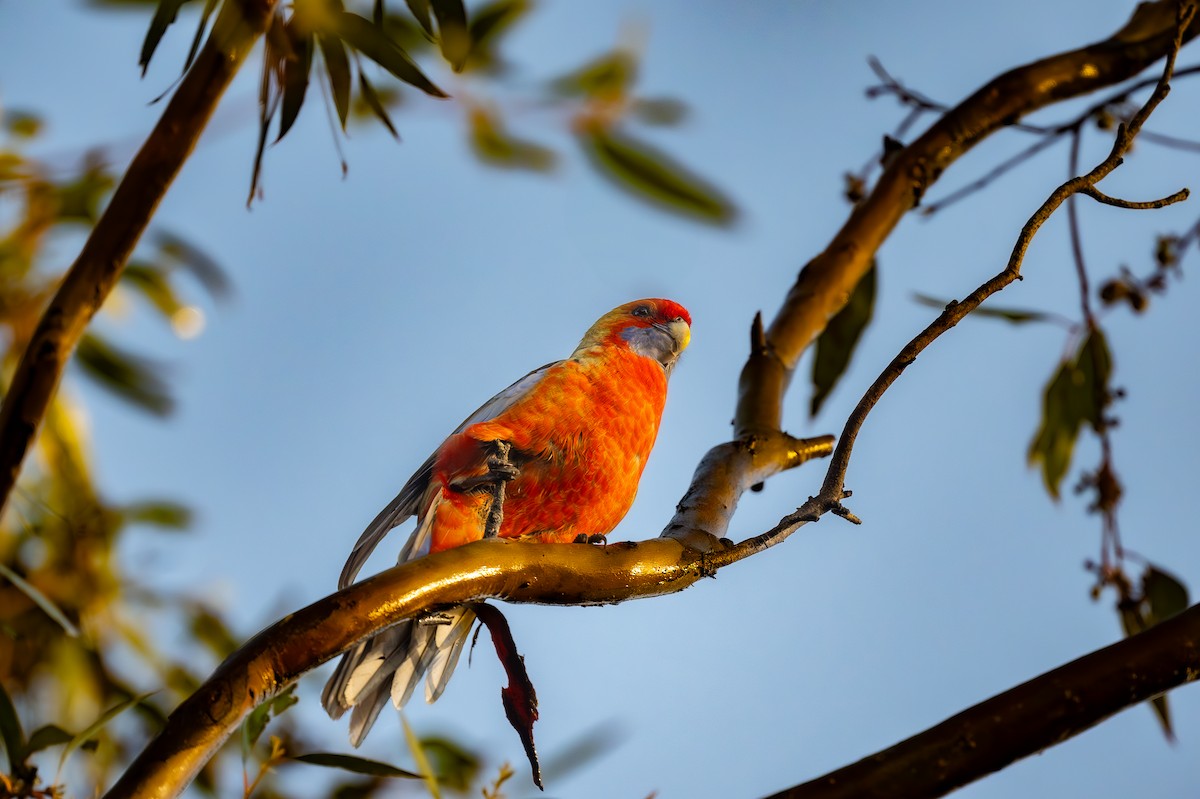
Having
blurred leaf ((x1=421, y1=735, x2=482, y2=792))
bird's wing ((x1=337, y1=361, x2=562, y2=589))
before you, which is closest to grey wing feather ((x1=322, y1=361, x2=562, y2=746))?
bird's wing ((x1=337, y1=361, x2=562, y2=589))

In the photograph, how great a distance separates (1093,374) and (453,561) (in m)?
1.74

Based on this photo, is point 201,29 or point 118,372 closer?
point 201,29

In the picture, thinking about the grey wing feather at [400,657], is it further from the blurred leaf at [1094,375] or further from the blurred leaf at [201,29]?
the blurred leaf at [1094,375]

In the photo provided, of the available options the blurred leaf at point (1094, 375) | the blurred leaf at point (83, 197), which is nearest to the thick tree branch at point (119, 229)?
the blurred leaf at point (83, 197)

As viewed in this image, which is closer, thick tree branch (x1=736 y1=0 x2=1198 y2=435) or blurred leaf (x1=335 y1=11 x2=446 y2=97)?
blurred leaf (x1=335 y1=11 x2=446 y2=97)

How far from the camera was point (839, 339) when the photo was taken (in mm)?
2238

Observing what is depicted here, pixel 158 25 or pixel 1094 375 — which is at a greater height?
pixel 158 25

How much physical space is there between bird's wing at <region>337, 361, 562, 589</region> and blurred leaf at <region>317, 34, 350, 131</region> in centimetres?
54

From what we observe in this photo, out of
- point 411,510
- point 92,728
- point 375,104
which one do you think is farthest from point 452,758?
point 375,104

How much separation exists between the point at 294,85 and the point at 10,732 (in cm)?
107

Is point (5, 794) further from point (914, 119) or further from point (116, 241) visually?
point (914, 119)

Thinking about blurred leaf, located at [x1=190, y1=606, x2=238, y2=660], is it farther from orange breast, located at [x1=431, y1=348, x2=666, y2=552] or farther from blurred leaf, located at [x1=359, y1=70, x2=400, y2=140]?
blurred leaf, located at [x1=359, y1=70, x2=400, y2=140]

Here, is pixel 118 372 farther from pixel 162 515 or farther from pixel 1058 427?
pixel 1058 427

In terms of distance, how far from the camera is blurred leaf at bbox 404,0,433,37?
5.25 ft
